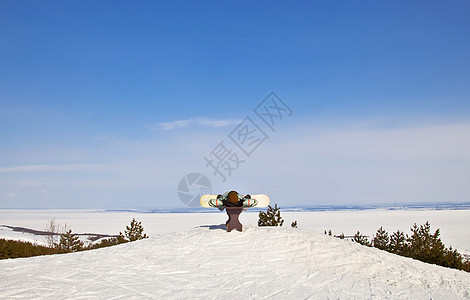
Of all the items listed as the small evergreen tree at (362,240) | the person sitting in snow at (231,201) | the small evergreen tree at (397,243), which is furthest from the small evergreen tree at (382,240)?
the person sitting in snow at (231,201)

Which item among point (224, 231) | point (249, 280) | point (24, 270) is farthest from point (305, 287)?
point (24, 270)

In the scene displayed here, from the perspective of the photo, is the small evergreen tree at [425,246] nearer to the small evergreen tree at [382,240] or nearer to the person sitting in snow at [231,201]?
the small evergreen tree at [382,240]

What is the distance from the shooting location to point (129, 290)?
8281mm

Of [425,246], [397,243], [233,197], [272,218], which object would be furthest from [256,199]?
[425,246]

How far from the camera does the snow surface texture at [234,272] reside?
830 cm

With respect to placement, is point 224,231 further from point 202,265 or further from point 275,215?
point 275,215

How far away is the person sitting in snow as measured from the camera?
13855 millimetres

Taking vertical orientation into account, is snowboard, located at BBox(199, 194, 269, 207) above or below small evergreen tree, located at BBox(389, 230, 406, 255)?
above

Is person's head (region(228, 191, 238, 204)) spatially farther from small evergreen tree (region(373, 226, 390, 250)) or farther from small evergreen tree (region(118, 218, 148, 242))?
small evergreen tree (region(373, 226, 390, 250))

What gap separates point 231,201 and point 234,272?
4.31 m

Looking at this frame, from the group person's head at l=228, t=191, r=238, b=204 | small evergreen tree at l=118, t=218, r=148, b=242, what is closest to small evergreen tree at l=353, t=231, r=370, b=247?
person's head at l=228, t=191, r=238, b=204

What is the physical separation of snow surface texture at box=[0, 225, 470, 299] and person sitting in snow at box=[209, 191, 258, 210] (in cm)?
110

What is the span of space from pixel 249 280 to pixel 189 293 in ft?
5.49

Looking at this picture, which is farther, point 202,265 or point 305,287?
point 202,265
